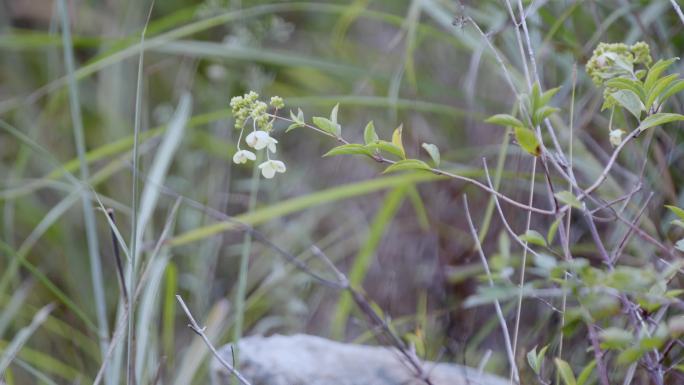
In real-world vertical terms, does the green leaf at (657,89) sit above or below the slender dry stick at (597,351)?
above

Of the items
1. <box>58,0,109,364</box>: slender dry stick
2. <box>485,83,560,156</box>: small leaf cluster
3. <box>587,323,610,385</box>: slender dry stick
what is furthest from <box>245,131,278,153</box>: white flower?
<box>58,0,109,364</box>: slender dry stick

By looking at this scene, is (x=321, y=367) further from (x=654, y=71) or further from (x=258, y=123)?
(x=654, y=71)

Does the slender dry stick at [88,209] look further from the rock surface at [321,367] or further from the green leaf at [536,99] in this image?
the green leaf at [536,99]

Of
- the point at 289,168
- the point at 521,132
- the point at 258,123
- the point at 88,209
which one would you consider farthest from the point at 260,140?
the point at 289,168

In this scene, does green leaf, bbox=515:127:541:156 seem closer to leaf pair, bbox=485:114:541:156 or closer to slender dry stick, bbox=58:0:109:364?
leaf pair, bbox=485:114:541:156

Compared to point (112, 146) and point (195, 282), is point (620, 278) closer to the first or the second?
point (112, 146)

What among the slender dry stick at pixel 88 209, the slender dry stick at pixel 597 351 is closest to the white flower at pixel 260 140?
the slender dry stick at pixel 597 351
